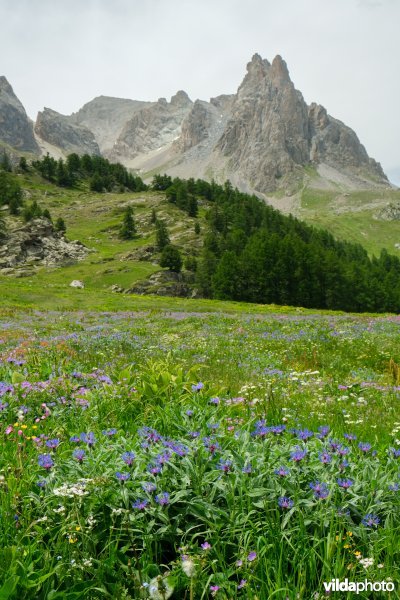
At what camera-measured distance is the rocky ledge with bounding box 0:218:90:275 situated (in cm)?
10888

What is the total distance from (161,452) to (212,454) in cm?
44

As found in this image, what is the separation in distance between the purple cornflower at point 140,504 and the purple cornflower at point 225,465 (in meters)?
0.62

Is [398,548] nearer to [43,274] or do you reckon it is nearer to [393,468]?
[393,468]

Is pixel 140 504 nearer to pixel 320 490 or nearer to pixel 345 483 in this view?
pixel 320 490

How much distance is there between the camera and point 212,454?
3.56m

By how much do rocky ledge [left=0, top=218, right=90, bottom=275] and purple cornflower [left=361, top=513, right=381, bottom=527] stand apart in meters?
112

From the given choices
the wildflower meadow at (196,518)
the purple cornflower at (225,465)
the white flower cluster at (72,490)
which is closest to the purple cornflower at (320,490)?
the wildflower meadow at (196,518)

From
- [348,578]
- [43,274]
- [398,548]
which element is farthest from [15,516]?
[43,274]

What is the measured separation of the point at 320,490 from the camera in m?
2.97

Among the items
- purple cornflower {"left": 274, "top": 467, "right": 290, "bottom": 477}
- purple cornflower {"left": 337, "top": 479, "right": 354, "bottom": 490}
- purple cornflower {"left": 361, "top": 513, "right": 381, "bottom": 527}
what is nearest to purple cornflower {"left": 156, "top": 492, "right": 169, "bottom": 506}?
purple cornflower {"left": 274, "top": 467, "right": 290, "bottom": 477}

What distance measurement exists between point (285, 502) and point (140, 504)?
3.31 ft

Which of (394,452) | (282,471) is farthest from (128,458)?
(394,452)

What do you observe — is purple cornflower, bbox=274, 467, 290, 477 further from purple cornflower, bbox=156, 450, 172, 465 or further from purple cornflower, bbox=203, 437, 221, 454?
purple cornflower, bbox=156, 450, 172, 465

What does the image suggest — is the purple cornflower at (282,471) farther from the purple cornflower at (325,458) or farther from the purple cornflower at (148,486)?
the purple cornflower at (148,486)
